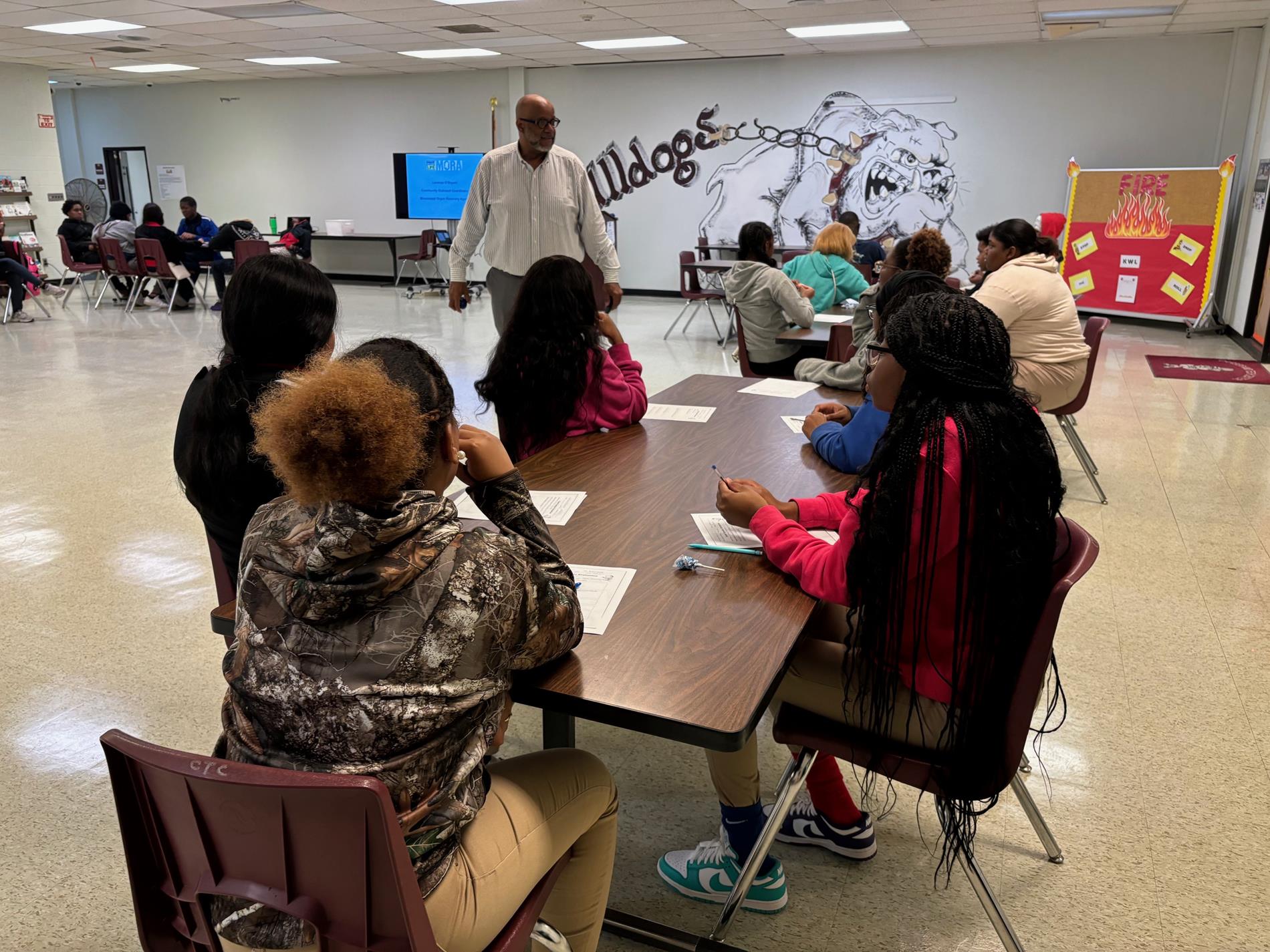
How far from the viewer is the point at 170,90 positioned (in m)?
14.6

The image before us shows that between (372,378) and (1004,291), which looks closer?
(372,378)

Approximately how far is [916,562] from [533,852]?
2.29ft

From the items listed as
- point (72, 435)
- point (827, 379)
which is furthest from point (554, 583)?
point (72, 435)

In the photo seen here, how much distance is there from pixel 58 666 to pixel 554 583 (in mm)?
2144

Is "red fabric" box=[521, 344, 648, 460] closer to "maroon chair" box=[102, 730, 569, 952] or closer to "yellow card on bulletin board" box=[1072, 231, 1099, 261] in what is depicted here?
"maroon chair" box=[102, 730, 569, 952]

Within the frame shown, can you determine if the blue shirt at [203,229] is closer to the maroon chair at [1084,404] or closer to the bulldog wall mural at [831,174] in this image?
the bulldog wall mural at [831,174]

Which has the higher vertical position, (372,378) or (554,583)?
(372,378)

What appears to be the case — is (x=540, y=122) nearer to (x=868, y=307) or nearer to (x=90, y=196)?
(x=868, y=307)

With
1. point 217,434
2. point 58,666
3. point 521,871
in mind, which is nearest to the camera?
point 521,871

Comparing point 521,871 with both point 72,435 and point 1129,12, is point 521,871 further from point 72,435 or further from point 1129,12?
point 1129,12

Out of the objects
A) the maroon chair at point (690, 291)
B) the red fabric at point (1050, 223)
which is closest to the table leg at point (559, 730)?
the maroon chair at point (690, 291)

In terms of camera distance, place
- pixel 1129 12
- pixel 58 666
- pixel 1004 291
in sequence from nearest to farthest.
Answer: pixel 58 666 < pixel 1004 291 < pixel 1129 12

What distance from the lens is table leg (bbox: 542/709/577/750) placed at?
1825 mm

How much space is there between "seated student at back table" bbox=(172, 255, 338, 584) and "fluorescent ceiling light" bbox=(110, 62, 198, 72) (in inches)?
473
